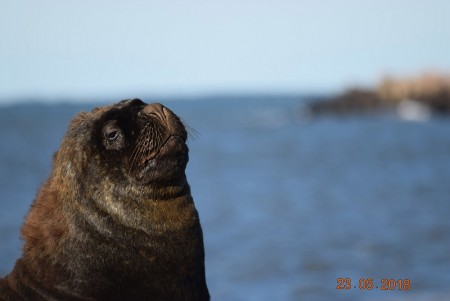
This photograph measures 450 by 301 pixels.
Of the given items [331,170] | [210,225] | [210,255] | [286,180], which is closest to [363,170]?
[331,170]

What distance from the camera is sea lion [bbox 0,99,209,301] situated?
4988mm

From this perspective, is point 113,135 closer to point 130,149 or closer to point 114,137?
point 114,137

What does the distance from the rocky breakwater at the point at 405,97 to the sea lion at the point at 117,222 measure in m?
55.2

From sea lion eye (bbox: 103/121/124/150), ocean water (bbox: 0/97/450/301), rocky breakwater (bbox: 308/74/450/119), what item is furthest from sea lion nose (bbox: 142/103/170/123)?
rocky breakwater (bbox: 308/74/450/119)

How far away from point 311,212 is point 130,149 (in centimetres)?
1592

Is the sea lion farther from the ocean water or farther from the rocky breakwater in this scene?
the rocky breakwater

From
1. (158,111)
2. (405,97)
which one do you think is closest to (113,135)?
(158,111)

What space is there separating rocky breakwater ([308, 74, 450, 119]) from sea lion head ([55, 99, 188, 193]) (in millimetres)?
55142

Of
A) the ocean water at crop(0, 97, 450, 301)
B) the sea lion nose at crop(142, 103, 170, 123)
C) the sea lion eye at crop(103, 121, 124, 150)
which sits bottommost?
the ocean water at crop(0, 97, 450, 301)

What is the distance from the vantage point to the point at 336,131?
180ft

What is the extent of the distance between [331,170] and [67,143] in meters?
27.3
